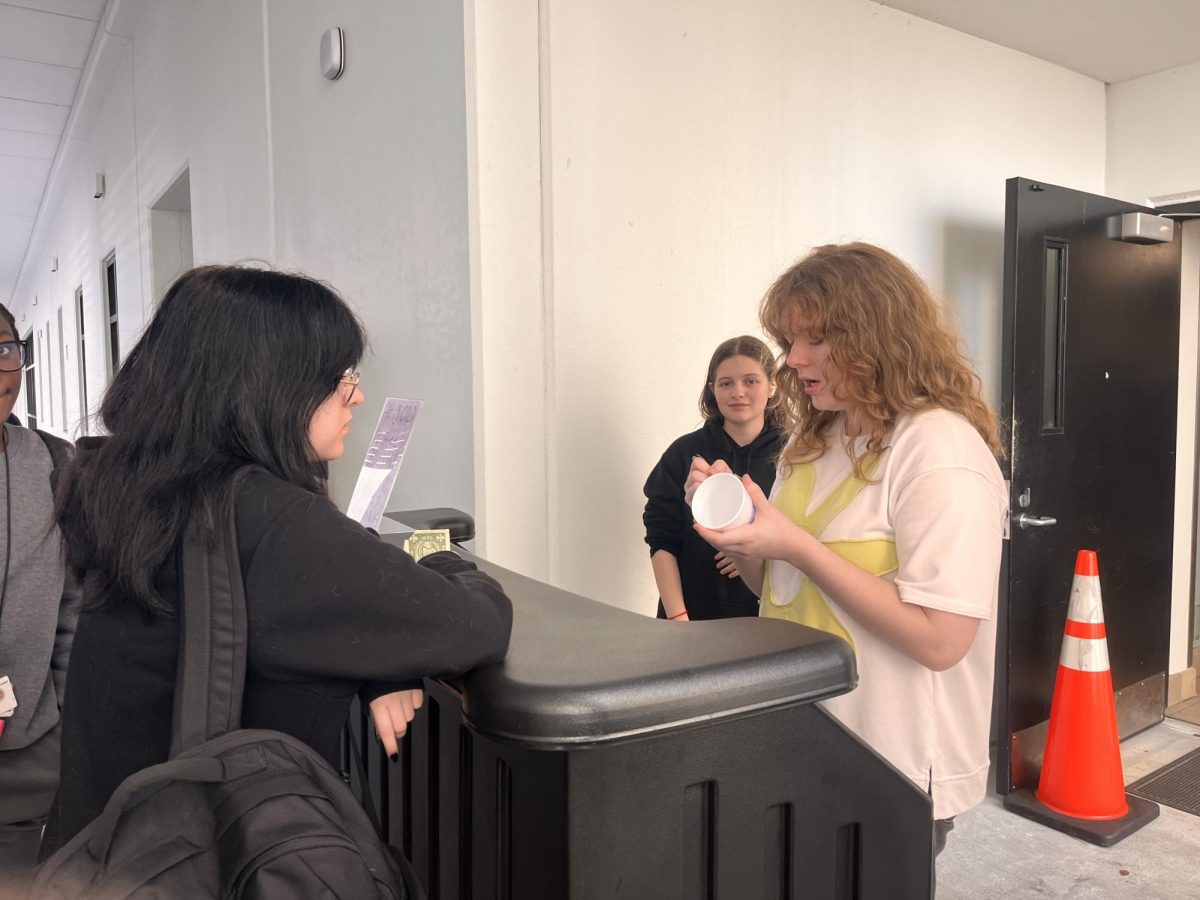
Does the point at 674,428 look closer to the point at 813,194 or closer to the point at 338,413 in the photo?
the point at 813,194

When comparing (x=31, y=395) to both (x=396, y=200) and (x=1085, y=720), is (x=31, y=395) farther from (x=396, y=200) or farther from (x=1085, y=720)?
(x=1085, y=720)

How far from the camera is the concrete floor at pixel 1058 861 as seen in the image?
8.14ft

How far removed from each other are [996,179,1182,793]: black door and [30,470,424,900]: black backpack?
2728 mm

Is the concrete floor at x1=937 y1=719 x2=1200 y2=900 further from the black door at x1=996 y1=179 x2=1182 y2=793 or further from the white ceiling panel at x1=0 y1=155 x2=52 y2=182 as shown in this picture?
the white ceiling panel at x1=0 y1=155 x2=52 y2=182

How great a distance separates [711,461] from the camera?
2.23 meters

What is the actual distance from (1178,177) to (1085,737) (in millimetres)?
2082

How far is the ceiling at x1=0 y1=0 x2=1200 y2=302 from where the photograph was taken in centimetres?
284

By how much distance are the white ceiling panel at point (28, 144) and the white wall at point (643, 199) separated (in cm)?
649

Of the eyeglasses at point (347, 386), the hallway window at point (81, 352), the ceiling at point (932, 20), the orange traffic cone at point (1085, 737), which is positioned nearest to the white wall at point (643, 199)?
the ceiling at point (932, 20)

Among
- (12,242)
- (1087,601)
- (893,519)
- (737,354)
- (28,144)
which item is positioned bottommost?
(1087,601)

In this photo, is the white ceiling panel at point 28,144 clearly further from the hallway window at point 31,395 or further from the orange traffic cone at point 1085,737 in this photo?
the orange traffic cone at point 1085,737

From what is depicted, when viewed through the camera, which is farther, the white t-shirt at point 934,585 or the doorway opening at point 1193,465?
the doorway opening at point 1193,465

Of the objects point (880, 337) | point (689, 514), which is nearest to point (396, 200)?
point (689, 514)

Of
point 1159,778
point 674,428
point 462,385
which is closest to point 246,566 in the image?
point 462,385
